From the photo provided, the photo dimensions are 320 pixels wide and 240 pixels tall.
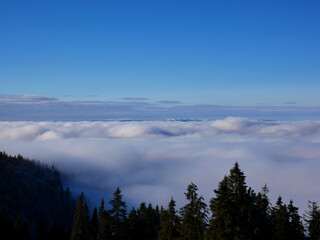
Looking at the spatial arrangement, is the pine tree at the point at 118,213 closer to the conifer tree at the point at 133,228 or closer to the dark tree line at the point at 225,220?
the dark tree line at the point at 225,220

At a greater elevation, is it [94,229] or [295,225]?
[295,225]

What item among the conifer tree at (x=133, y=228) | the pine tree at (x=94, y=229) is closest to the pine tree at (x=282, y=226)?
the conifer tree at (x=133, y=228)

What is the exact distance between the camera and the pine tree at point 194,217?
32656 mm

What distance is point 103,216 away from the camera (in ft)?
184

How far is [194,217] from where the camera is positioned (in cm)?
3316

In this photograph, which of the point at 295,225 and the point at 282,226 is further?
the point at 295,225

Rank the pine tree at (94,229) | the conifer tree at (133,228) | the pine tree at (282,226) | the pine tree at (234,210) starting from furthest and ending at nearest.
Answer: the pine tree at (94,229) < the conifer tree at (133,228) < the pine tree at (282,226) < the pine tree at (234,210)

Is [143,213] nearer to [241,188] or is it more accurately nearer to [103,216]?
[103,216]

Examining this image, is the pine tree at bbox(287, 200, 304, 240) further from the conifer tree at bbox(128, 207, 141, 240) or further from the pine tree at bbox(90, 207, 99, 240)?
the pine tree at bbox(90, 207, 99, 240)

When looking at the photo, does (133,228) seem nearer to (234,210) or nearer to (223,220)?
(223,220)

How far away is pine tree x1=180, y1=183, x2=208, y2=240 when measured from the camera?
107 feet

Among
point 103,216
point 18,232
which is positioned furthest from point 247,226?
point 18,232

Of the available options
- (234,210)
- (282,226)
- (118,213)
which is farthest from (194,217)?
(118,213)

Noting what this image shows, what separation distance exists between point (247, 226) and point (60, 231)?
3349 inches
